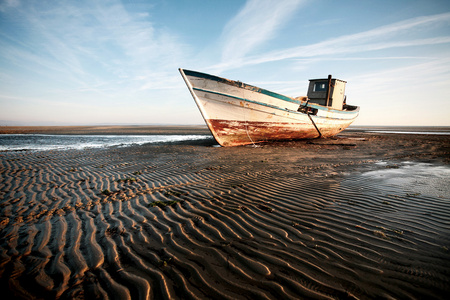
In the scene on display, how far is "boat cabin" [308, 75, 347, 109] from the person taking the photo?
1766 centimetres

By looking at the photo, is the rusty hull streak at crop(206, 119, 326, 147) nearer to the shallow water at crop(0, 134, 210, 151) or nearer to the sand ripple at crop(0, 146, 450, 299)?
the sand ripple at crop(0, 146, 450, 299)

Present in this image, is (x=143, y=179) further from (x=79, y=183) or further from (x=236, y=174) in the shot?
(x=236, y=174)

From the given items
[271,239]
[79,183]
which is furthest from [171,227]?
[79,183]

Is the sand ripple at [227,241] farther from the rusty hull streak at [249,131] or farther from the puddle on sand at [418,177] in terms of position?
the rusty hull streak at [249,131]

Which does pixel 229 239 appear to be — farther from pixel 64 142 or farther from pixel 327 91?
pixel 64 142

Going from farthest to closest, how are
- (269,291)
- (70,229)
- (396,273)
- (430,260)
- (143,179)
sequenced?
(143,179) → (70,229) → (430,260) → (396,273) → (269,291)

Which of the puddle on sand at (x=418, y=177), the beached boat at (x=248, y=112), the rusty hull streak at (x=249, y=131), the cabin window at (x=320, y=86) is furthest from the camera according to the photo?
the cabin window at (x=320, y=86)

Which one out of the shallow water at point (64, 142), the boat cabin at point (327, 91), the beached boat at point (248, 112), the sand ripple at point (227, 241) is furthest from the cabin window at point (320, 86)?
the sand ripple at point (227, 241)

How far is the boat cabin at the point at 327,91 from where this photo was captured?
695 inches

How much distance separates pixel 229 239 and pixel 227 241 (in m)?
0.06

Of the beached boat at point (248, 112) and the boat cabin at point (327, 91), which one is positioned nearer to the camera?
the beached boat at point (248, 112)

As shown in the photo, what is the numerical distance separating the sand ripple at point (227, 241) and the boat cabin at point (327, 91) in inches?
561

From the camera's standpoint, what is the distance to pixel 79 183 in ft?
20.1

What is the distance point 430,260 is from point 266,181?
380 cm
